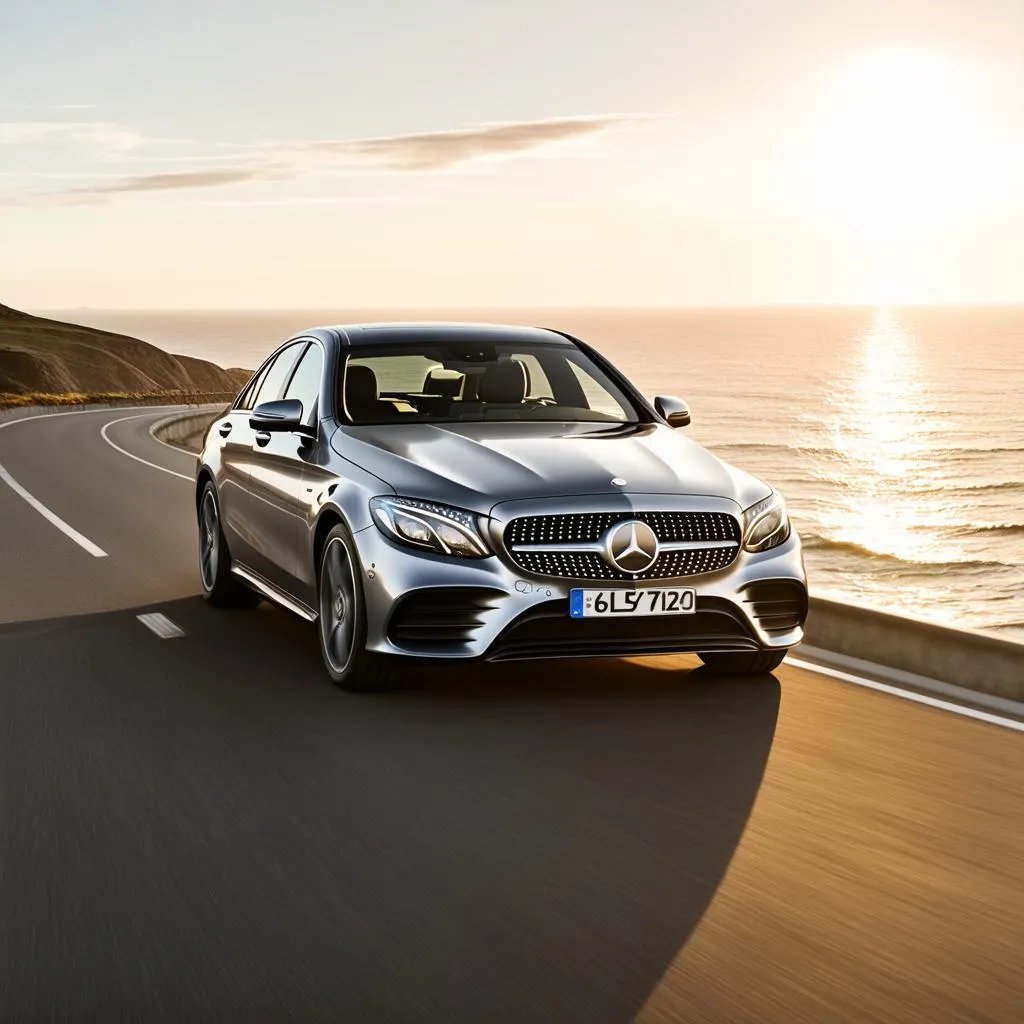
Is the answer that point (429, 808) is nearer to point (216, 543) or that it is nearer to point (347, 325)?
point (347, 325)

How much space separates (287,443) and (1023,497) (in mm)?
53056

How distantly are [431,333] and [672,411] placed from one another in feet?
4.45

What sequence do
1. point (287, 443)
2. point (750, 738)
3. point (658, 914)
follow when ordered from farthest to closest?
point (287, 443), point (750, 738), point (658, 914)

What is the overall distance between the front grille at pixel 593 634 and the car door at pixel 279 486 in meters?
1.67

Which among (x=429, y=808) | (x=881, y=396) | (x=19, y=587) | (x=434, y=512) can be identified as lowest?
(x=881, y=396)

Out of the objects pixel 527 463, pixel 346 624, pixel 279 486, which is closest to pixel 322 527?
pixel 346 624

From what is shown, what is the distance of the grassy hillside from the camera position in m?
129

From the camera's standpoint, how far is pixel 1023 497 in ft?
191

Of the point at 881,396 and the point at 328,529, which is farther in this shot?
the point at 881,396

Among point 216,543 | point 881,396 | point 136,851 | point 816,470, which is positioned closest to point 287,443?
point 216,543

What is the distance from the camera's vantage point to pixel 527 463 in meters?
7.37

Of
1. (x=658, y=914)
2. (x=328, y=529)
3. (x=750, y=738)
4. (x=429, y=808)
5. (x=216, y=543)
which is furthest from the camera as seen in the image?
(x=216, y=543)

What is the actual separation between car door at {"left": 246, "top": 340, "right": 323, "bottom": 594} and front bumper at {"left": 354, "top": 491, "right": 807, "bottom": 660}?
3.99 ft

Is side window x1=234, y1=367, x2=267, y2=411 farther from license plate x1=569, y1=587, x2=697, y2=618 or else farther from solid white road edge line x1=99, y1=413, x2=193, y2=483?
solid white road edge line x1=99, y1=413, x2=193, y2=483
